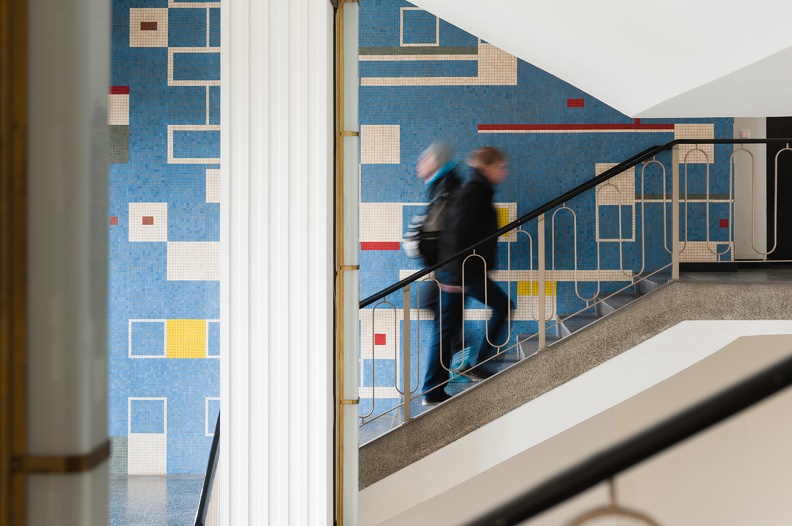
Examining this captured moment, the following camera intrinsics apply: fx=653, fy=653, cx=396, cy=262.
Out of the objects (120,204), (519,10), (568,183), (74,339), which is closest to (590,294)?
(568,183)

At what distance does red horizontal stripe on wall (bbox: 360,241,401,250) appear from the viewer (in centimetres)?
582

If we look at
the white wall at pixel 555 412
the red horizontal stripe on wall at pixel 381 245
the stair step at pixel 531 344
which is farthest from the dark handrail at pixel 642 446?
the red horizontal stripe on wall at pixel 381 245

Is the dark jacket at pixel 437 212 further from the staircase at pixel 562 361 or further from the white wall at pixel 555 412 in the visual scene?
the white wall at pixel 555 412

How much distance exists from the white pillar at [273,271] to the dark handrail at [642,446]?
235cm

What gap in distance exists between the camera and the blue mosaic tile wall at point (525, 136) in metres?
5.72

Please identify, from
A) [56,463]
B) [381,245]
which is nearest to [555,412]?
[381,245]

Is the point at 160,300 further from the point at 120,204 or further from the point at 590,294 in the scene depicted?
the point at 590,294

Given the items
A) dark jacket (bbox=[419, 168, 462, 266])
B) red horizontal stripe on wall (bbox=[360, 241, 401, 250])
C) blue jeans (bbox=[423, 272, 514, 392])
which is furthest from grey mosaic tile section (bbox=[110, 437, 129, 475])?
dark jacket (bbox=[419, 168, 462, 266])

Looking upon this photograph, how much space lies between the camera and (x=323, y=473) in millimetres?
2871

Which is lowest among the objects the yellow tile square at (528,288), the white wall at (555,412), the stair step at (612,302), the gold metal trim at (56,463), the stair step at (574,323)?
the white wall at (555,412)

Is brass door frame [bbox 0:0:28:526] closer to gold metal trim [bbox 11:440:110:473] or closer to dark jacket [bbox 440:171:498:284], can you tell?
gold metal trim [bbox 11:440:110:473]

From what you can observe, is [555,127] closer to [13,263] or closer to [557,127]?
[557,127]

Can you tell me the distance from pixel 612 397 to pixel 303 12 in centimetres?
302

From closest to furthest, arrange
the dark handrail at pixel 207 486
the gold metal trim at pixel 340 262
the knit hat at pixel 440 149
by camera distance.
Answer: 1. the dark handrail at pixel 207 486
2. the gold metal trim at pixel 340 262
3. the knit hat at pixel 440 149
